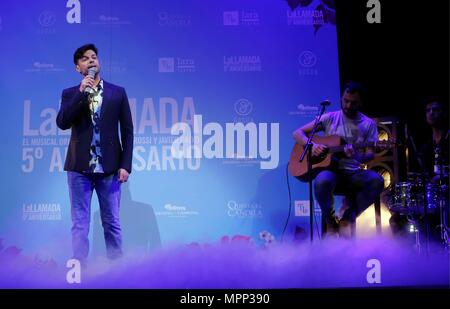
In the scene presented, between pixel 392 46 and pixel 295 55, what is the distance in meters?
0.82

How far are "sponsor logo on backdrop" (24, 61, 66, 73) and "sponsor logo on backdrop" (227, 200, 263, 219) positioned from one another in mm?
1834

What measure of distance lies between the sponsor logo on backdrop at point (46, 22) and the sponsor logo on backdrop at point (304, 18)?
78.6 inches

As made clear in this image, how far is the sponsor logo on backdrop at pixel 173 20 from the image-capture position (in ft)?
18.6

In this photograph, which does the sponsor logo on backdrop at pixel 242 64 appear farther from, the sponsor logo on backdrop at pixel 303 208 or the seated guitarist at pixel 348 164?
the sponsor logo on backdrop at pixel 303 208

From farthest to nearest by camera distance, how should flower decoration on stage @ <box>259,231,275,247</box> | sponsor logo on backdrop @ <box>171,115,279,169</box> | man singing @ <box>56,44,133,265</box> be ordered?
sponsor logo on backdrop @ <box>171,115,279,169</box>
flower decoration on stage @ <box>259,231,275,247</box>
man singing @ <box>56,44,133,265</box>

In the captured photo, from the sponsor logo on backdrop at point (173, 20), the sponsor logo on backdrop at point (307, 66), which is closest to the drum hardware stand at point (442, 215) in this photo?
the sponsor logo on backdrop at point (307, 66)

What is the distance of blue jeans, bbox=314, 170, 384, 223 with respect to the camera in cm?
553

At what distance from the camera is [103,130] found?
539 cm

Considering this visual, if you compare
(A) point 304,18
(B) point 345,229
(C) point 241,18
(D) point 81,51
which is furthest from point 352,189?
(D) point 81,51

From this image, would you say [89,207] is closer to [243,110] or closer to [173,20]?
[243,110]

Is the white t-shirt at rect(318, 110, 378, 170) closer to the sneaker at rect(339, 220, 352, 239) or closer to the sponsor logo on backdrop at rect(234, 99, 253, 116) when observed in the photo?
the sneaker at rect(339, 220, 352, 239)

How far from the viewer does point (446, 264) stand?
5.30m

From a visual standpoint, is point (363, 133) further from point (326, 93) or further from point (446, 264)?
point (446, 264)

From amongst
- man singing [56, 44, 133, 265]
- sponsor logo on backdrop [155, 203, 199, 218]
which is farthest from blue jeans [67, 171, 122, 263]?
sponsor logo on backdrop [155, 203, 199, 218]
